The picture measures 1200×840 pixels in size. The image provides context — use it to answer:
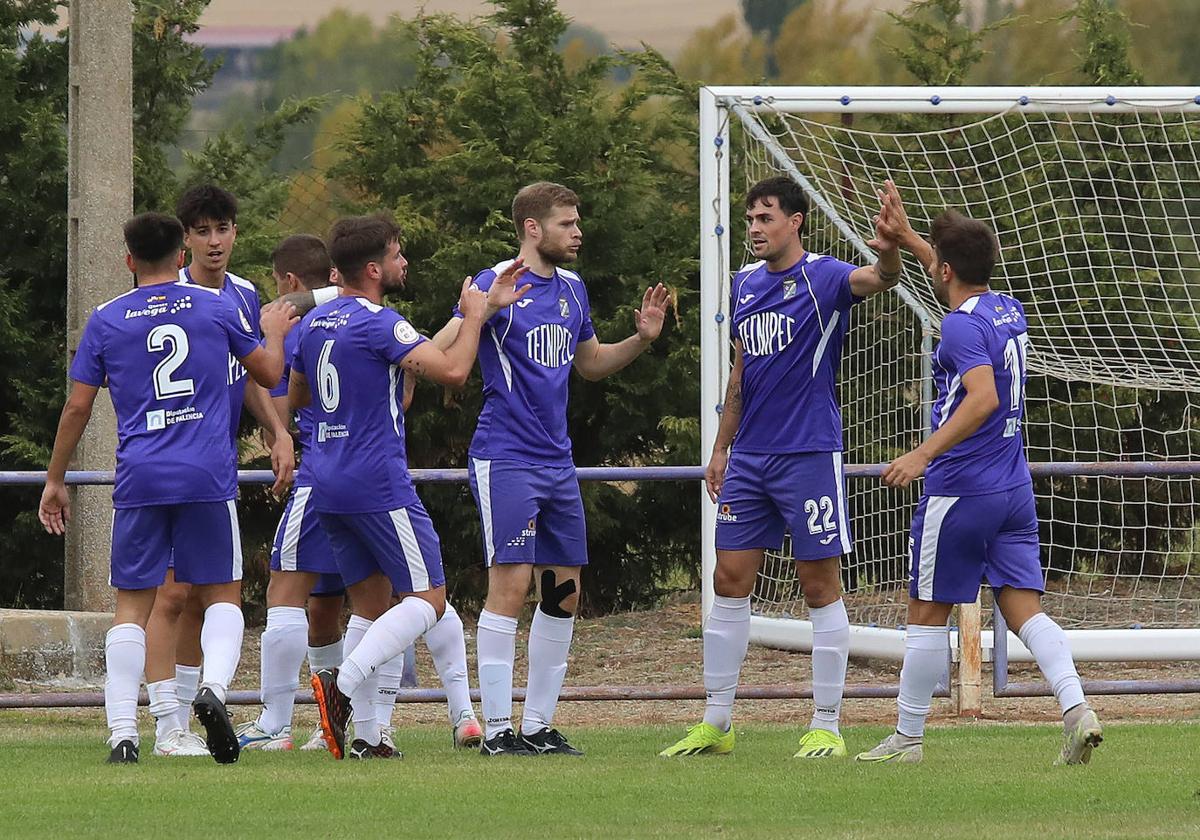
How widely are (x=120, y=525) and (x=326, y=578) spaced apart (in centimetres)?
104

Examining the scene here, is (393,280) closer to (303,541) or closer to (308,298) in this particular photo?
(308,298)

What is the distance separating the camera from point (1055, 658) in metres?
6.50

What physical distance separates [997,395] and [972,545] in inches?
21.2

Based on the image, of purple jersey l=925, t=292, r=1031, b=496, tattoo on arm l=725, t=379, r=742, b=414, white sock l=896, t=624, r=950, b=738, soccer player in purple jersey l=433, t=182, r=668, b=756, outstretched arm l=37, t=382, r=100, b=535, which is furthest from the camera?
tattoo on arm l=725, t=379, r=742, b=414

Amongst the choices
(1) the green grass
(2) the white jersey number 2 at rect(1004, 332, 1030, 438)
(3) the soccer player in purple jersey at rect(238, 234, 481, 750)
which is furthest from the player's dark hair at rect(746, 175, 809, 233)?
(1) the green grass

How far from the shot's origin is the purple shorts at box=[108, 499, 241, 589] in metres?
6.66

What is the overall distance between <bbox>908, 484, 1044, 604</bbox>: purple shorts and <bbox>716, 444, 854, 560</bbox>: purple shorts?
13.8 inches

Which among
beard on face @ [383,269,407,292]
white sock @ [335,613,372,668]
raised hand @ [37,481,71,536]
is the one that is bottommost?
white sock @ [335,613,372,668]

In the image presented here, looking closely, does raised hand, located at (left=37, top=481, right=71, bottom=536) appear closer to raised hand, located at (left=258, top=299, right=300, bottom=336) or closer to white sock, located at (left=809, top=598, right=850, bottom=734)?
raised hand, located at (left=258, top=299, right=300, bottom=336)

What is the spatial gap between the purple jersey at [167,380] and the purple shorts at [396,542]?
454 millimetres

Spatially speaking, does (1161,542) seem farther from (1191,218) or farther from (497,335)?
(497,335)

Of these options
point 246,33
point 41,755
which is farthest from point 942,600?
point 246,33

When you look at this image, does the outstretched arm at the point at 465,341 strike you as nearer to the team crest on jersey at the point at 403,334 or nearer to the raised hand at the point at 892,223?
the team crest on jersey at the point at 403,334

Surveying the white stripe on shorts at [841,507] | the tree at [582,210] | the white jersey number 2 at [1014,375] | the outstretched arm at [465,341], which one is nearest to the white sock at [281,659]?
the outstretched arm at [465,341]
